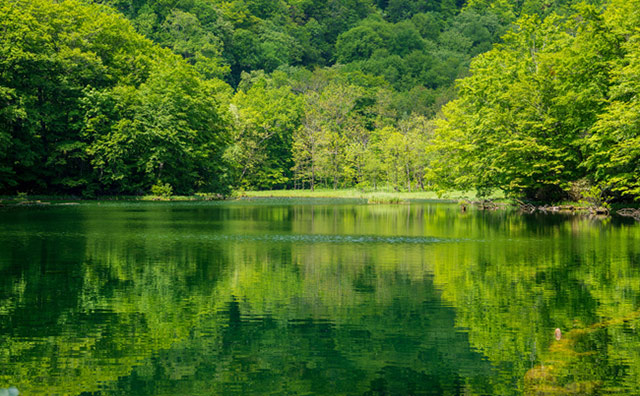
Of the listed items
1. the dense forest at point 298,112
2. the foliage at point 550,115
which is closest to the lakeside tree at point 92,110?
the dense forest at point 298,112

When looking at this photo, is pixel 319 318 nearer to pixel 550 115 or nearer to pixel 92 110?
pixel 550 115

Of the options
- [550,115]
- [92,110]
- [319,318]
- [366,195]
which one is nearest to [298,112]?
[366,195]

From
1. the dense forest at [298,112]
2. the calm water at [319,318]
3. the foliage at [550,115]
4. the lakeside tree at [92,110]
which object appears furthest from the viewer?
the lakeside tree at [92,110]

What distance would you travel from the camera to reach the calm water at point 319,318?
897 cm

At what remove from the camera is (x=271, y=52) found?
134750 mm

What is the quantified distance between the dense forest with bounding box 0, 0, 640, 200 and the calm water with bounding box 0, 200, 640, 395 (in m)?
22.8

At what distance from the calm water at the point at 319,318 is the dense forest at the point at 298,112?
22753mm

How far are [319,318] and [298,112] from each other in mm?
91146

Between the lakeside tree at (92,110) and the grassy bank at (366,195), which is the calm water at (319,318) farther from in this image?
the grassy bank at (366,195)

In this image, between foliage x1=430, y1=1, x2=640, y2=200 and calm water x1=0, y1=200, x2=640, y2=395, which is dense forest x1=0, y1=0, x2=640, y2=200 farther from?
calm water x1=0, y1=200, x2=640, y2=395

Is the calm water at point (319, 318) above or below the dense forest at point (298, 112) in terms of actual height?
below

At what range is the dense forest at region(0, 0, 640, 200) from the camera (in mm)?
44938

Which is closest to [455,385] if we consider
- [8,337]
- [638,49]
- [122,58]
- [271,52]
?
[8,337]

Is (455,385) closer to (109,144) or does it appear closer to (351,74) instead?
(109,144)
